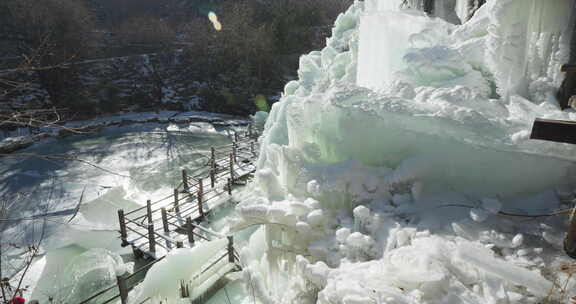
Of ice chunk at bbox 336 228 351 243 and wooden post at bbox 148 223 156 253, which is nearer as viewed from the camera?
ice chunk at bbox 336 228 351 243

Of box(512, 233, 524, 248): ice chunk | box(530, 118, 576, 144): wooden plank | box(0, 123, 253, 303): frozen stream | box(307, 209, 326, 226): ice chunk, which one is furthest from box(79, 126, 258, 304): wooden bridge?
box(530, 118, 576, 144): wooden plank

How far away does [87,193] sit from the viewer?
12.6 metres

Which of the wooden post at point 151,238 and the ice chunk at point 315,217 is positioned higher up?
the ice chunk at point 315,217

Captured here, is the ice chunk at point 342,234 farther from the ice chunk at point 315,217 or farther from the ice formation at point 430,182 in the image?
the ice chunk at point 315,217

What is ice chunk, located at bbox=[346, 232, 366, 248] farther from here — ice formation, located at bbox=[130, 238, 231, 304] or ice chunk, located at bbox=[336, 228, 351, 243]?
ice formation, located at bbox=[130, 238, 231, 304]

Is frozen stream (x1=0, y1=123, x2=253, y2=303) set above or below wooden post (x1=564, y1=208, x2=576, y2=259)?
below

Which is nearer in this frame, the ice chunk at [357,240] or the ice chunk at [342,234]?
the ice chunk at [357,240]

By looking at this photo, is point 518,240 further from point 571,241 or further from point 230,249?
point 230,249

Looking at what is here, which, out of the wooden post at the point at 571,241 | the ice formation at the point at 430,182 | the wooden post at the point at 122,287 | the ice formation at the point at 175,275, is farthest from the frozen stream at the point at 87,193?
the wooden post at the point at 571,241

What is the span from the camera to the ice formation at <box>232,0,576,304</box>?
293cm

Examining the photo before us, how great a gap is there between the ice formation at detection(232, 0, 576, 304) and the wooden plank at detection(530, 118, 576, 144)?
94 centimetres

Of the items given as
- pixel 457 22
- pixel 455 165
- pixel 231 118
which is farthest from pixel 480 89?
pixel 231 118

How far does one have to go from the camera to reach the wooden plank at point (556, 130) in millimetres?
2484

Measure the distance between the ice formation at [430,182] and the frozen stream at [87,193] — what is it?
249 cm
